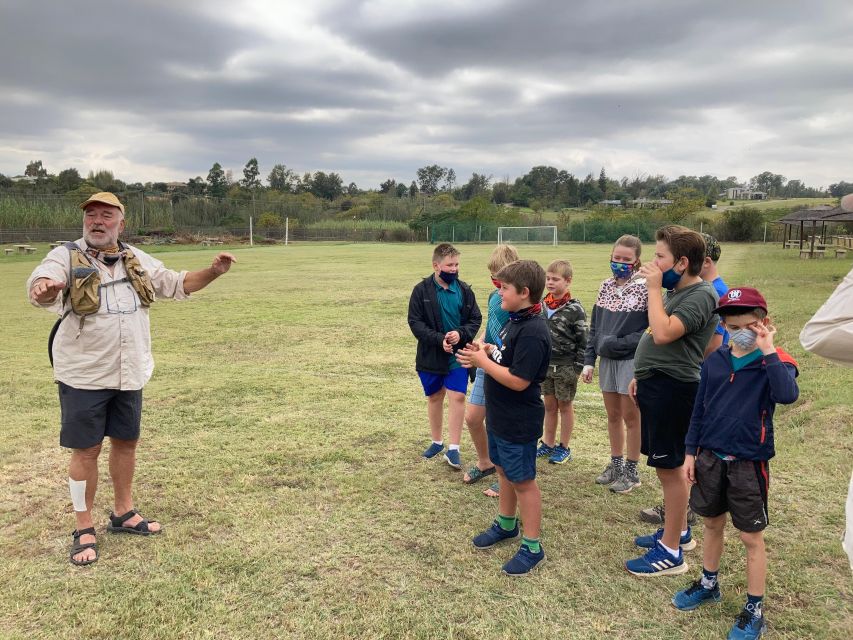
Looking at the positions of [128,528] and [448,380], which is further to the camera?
[448,380]

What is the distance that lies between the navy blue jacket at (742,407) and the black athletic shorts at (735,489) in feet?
0.20

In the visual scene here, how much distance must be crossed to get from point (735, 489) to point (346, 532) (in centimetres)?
219

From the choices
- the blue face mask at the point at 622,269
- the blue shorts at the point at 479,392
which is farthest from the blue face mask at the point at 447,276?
the blue face mask at the point at 622,269

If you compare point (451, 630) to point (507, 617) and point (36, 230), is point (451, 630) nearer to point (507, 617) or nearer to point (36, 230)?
point (507, 617)

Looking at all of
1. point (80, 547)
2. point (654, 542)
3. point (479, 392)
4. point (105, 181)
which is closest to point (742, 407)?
point (654, 542)

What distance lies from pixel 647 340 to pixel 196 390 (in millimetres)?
5252

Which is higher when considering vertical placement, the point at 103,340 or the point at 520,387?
the point at 103,340

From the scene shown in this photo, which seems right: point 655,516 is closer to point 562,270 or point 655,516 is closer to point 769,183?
point 562,270

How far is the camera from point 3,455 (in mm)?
4969

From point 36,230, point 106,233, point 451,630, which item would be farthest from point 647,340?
point 36,230

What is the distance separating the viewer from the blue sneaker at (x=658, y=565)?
3.29 m

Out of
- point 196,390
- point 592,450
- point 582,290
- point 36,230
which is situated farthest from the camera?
point 36,230

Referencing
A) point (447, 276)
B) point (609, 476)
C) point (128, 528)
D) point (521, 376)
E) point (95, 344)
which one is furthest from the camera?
point (447, 276)

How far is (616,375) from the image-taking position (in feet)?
13.9
